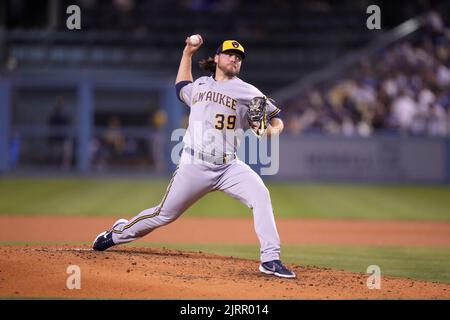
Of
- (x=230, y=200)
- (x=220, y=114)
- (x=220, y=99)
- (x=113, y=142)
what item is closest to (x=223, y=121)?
(x=220, y=114)

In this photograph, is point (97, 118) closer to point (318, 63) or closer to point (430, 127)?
point (318, 63)

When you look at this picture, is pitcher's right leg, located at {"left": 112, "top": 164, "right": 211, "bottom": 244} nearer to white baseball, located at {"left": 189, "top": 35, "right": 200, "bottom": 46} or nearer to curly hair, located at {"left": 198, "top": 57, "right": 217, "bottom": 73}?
curly hair, located at {"left": 198, "top": 57, "right": 217, "bottom": 73}

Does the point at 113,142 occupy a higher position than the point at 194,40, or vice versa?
the point at 194,40

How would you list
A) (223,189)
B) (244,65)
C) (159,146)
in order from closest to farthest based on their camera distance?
(223,189) → (159,146) → (244,65)

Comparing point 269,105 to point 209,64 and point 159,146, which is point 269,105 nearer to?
point 209,64

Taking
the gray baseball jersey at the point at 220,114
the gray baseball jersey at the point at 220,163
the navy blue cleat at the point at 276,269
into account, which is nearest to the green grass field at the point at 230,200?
the gray baseball jersey at the point at 220,163

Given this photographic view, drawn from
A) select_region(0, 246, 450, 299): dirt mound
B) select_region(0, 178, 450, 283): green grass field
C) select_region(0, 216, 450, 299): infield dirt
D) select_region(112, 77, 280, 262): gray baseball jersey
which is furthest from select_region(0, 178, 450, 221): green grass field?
select_region(112, 77, 280, 262): gray baseball jersey

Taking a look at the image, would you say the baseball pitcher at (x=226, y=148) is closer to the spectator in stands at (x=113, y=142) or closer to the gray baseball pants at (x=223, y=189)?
the gray baseball pants at (x=223, y=189)
